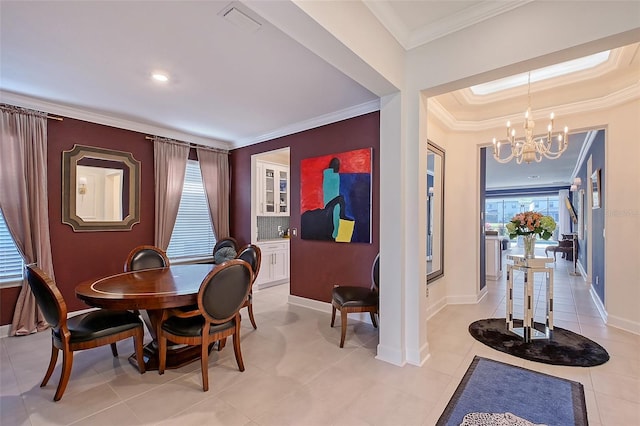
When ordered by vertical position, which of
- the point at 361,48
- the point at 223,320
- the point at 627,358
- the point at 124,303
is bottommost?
the point at 627,358

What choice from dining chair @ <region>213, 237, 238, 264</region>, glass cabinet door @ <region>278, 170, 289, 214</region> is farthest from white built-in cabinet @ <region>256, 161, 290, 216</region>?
dining chair @ <region>213, 237, 238, 264</region>

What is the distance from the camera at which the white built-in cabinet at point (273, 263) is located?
527 cm

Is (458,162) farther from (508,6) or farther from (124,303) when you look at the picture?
(124,303)

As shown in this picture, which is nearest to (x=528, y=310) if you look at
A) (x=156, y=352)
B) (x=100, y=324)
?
(x=156, y=352)

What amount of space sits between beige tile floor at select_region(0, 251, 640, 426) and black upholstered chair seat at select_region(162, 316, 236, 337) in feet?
1.30

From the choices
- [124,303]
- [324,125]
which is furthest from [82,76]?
[324,125]

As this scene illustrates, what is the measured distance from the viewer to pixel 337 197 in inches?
153

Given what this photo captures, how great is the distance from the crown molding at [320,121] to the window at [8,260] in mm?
3233

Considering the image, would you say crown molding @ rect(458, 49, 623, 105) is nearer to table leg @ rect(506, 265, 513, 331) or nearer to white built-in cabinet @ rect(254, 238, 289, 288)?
table leg @ rect(506, 265, 513, 331)

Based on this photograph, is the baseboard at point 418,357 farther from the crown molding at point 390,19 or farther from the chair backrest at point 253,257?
the crown molding at point 390,19

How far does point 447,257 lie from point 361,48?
3322 millimetres

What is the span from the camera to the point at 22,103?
333 cm

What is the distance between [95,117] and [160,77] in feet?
5.72

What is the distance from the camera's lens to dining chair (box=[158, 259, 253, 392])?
7.24ft
